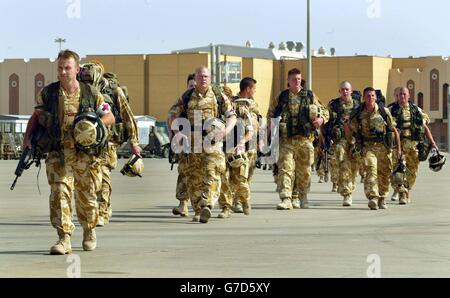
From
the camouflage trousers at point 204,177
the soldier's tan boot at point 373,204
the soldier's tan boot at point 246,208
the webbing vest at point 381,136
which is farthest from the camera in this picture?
the webbing vest at point 381,136

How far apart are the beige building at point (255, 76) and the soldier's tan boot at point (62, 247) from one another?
8540 cm

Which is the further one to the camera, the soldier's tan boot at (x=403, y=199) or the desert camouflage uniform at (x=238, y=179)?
the soldier's tan boot at (x=403, y=199)

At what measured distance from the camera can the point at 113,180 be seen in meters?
32.8

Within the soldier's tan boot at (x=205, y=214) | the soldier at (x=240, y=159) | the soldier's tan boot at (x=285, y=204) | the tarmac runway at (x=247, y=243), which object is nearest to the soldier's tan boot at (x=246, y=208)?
the soldier at (x=240, y=159)

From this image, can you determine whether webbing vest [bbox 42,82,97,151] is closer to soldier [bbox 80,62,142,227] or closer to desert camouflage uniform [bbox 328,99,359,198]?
soldier [bbox 80,62,142,227]

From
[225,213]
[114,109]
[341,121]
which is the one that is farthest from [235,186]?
[341,121]

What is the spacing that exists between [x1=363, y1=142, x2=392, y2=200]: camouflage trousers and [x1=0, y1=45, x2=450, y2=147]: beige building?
77.7 meters

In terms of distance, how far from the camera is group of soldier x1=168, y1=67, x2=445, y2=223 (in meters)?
17.0

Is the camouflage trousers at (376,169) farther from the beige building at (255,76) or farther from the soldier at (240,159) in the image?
the beige building at (255,76)

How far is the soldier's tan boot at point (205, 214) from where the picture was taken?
16.8m

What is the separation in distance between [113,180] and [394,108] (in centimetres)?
1213

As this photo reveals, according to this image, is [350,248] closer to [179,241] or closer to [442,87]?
[179,241]
